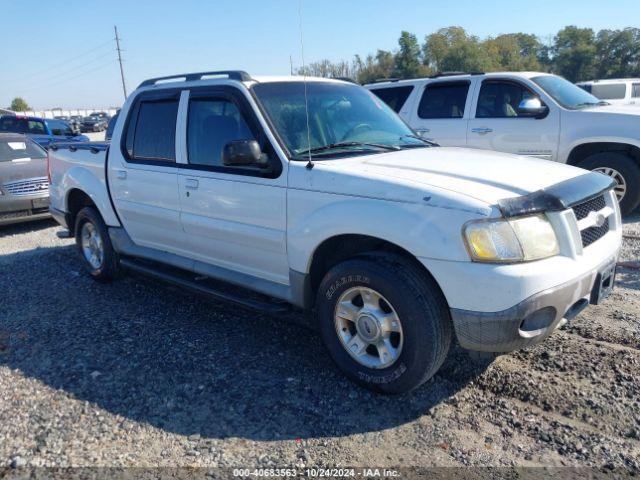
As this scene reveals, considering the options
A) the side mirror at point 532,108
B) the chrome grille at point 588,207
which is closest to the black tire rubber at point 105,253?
the chrome grille at point 588,207

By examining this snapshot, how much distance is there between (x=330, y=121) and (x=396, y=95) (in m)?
5.39

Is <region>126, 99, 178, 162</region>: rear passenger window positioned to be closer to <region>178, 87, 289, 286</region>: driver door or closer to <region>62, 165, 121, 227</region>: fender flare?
<region>178, 87, 289, 286</region>: driver door

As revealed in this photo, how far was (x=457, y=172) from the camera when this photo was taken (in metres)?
3.30

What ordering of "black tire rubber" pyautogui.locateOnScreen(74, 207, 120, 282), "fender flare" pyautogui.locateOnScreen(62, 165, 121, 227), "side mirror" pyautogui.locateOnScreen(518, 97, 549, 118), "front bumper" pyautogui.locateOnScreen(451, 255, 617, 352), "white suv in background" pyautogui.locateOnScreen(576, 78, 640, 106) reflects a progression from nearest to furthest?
"front bumper" pyautogui.locateOnScreen(451, 255, 617, 352) → "fender flare" pyautogui.locateOnScreen(62, 165, 121, 227) → "black tire rubber" pyautogui.locateOnScreen(74, 207, 120, 282) → "side mirror" pyautogui.locateOnScreen(518, 97, 549, 118) → "white suv in background" pyautogui.locateOnScreen(576, 78, 640, 106)

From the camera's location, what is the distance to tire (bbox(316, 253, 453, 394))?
3016mm

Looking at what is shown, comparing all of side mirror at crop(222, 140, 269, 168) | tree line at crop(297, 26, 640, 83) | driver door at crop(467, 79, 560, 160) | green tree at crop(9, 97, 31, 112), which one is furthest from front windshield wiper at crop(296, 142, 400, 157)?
green tree at crop(9, 97, 31, 112)

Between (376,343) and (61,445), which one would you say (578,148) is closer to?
(376,343)

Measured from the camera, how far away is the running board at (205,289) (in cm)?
Result: 385

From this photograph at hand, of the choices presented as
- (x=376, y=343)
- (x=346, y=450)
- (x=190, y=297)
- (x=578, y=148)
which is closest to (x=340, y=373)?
(x=376, y=343)

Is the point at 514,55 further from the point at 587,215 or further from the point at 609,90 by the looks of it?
the point at 587,215

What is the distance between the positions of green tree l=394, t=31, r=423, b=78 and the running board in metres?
65.7

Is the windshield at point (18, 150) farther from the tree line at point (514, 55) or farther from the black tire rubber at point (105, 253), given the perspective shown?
the tree line at point (514, 55)

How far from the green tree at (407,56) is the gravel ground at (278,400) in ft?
218

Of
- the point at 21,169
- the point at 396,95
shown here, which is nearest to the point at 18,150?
the point at 21,169
